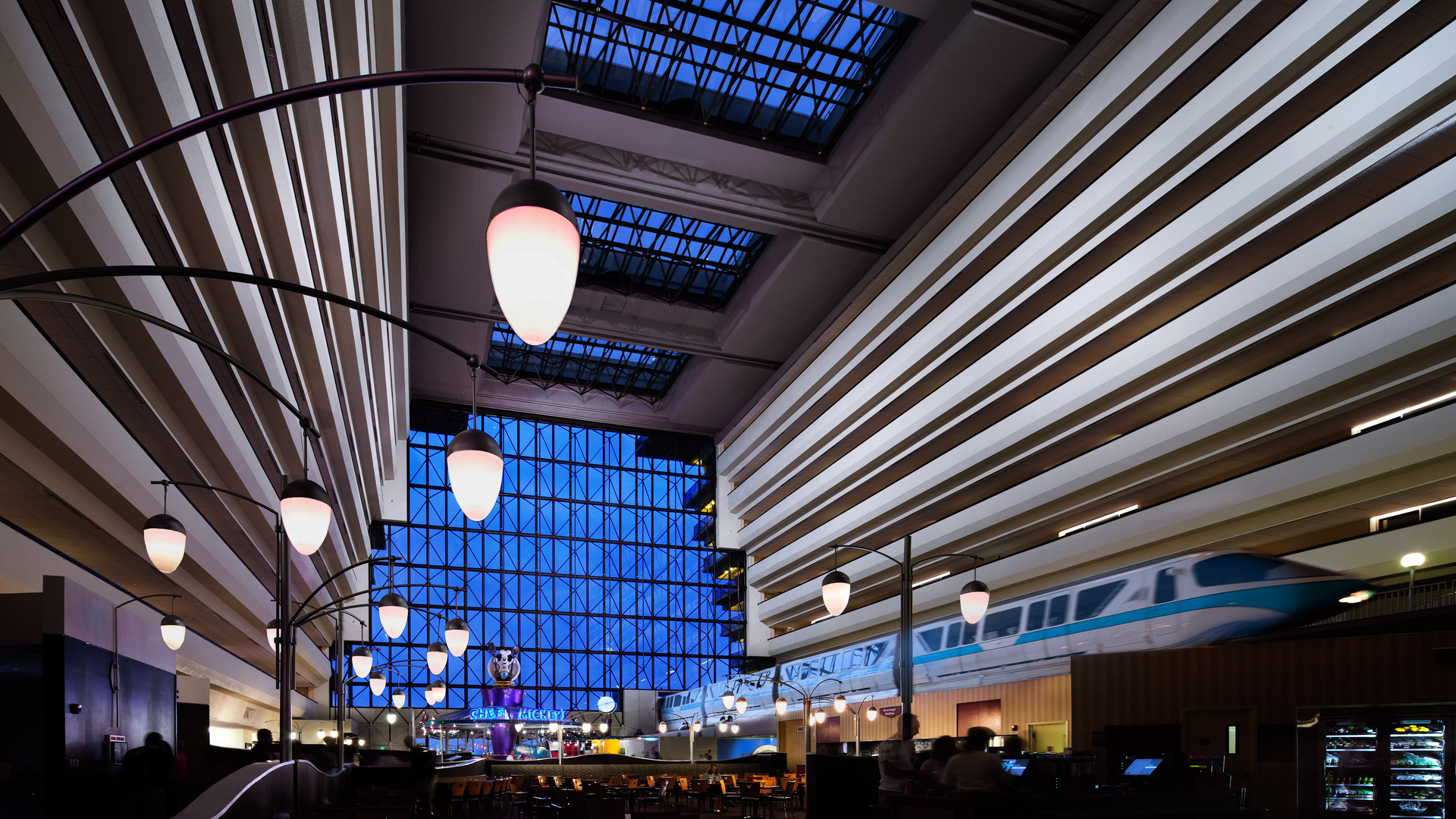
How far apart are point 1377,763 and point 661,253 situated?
26.4m

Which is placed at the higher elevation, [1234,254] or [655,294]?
[655,294]

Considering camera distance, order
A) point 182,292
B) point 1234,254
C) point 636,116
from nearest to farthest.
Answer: point 182,292
point 1234,254
point 636,116

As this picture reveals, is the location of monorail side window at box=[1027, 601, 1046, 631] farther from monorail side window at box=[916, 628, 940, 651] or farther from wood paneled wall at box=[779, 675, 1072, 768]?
monorail side window at box=[916, 628, 940, 651]

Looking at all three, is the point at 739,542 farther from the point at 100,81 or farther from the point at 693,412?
the point at 100,81

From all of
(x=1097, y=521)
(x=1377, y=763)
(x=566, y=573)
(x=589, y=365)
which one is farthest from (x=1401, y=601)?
(x=566, y=573)

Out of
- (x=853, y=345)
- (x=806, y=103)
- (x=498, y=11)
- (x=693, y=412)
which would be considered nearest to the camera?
(x=498, y=11)

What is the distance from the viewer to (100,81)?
24.0ft

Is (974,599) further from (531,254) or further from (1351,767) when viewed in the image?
(531,254)

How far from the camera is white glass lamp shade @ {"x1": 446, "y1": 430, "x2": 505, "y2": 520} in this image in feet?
15.5

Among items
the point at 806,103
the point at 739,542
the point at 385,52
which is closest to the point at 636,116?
the point at 806,103

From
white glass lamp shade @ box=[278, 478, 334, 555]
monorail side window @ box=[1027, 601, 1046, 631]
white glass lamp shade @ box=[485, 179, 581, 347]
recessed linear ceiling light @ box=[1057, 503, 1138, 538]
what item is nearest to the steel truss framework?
recessed linear ceiling light @ box=[1057, 503, 1138, 538]

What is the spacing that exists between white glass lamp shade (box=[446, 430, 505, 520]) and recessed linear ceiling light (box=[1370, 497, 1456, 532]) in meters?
16.2

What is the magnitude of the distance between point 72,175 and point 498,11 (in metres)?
14.7

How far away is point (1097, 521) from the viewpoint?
23.8 meters
